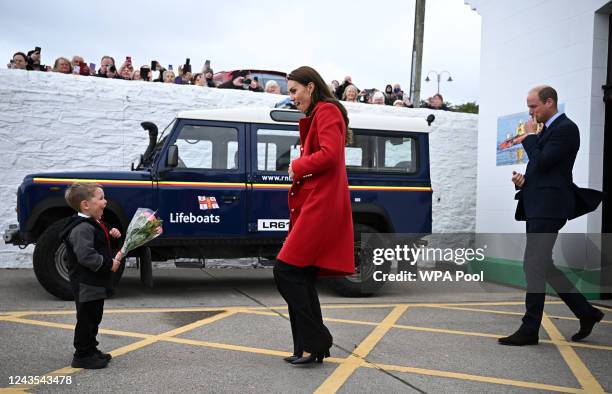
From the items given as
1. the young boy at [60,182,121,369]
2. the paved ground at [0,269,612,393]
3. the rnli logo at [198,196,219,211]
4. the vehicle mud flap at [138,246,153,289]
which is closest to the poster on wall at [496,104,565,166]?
the paved ground at [0,269,612,393]

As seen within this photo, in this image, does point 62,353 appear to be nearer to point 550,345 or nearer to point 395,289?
point 550,345

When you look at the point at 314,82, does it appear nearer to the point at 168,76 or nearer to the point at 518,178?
the point at 518,178

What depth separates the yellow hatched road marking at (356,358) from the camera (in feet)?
11.9

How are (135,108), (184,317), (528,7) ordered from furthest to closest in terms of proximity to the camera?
(135,108), (528,7), (184,317)

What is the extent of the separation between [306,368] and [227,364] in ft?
1.78

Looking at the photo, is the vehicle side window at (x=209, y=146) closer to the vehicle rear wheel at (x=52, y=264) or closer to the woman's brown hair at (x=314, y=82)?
the vehicle rear wheel at (x=52, y=264)

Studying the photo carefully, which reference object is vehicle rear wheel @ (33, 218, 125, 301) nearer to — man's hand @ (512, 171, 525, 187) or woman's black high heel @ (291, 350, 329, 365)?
woman's black high heel @ (291, 350, 329, 365)

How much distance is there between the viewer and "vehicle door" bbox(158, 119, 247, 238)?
692cm

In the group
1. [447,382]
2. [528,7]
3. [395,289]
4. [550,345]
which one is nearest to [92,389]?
[447,382]

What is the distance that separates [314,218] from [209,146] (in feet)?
12.0

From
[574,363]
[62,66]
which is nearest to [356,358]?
[574,363]

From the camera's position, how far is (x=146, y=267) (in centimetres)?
627

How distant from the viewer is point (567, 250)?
25.6ft

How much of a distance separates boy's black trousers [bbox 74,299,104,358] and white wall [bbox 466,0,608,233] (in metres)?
6.17
